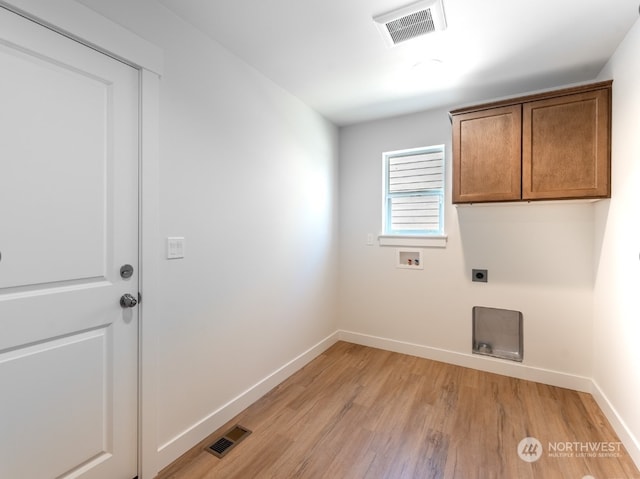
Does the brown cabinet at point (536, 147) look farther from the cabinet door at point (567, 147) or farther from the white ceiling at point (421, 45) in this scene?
the white ceiling at point (421, 45)

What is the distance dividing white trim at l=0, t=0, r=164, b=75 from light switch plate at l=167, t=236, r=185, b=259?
0.88m

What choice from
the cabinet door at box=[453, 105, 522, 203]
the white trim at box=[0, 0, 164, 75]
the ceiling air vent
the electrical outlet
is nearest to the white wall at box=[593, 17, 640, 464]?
the cabinet door at box=[453, 105, 522, 203]

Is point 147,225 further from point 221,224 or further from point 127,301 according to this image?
point 221,224

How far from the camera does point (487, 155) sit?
242 cm

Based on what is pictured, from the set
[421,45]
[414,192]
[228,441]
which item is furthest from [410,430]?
[421,45]

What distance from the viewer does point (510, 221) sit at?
2.71m

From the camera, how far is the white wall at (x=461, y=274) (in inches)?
99.3

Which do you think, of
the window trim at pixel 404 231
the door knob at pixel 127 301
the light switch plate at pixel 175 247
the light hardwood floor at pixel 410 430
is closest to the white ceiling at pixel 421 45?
the window trim at pixel 404 231

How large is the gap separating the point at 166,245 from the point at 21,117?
78 cm

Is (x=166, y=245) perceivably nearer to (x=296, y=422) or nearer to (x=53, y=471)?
(x=53, y=471)

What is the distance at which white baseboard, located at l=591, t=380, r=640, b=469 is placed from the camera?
5.58 ft

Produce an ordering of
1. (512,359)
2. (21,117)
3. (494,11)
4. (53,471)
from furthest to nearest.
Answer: (512,359), (494,11), (53,471), (21,117)

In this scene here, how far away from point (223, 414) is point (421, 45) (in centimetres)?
276

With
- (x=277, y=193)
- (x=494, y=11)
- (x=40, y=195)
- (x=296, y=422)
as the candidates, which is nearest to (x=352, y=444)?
(x=296, y=422)
